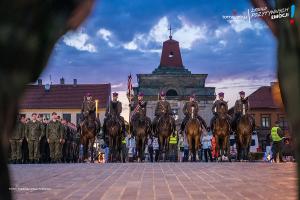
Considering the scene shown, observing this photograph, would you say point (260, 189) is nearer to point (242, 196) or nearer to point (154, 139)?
point (242, 196)

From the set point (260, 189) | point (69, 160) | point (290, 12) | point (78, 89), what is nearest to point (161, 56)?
point (78, 89)

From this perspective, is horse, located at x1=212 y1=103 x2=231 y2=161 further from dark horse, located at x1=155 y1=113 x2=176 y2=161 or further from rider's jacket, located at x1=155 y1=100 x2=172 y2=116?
rider's jacket, located at x1=155 y1=100 x2=172 y2=116

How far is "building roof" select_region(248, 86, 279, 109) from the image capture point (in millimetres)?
79681

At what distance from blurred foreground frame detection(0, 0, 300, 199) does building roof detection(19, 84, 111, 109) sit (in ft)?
267

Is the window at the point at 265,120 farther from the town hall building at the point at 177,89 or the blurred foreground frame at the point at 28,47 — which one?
the blurred foreground frame at the point at 28,47

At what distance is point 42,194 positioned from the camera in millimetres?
7391

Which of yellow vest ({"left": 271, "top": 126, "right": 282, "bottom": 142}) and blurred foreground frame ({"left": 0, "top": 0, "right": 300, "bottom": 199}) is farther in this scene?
yellow vest ({"left": 271, "top": 126, "right": 282, "bottom": 142})

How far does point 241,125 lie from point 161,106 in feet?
12.1

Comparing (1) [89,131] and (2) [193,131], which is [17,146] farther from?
(2) [193,131]

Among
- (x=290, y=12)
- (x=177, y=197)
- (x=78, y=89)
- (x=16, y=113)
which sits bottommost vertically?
(x=177, y=197)

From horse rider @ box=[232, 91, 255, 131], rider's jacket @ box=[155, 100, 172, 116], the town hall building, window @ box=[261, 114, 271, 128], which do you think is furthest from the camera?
window @ box=[261, 114, 271, 128]

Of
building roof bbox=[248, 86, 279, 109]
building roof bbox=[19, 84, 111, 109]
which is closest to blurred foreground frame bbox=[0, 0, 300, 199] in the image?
building roof bbox=[248, 86, 279, 109]

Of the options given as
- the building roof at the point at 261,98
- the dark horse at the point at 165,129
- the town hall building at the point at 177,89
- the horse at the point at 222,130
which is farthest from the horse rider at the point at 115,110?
the building roof at the point at 261,98

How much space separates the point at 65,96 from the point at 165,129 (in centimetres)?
6181
